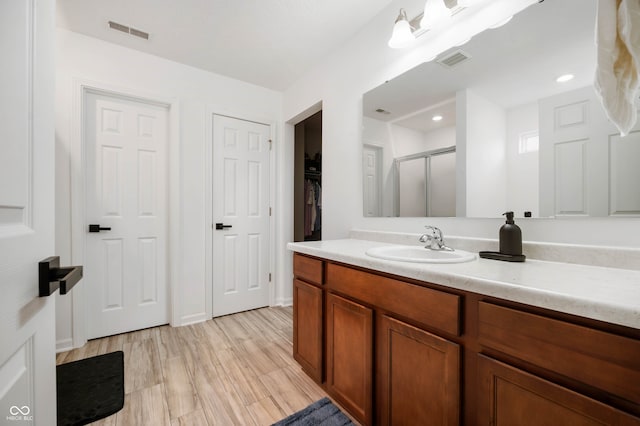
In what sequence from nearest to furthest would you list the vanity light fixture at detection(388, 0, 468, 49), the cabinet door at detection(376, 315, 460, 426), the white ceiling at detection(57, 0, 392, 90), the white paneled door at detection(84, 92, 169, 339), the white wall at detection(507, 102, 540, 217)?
the cabinet door at detection(376, 315, 460, 426), the white wall at detection(507, 102, 540, 217), the vanity light fixture at detection(388, 0, 468, 49), the white ceiling at detection(57, 0, 392, 90), the white paneled door at detection(84, 92, 169, 339)

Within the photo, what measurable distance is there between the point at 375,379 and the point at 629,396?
2.73 ft

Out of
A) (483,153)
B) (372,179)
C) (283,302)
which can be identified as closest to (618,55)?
(483,153)

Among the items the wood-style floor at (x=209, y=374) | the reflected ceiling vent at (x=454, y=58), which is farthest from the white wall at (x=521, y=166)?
the wood-style floor at (x=209, y=374)

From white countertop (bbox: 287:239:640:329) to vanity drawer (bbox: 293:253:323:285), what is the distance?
0.41 m

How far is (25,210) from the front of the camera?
19.7 inches

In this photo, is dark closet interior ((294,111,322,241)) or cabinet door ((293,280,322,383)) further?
dark closet interior ((294,111,322,241))

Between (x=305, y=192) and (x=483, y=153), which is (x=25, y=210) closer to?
(x=483, y=153)

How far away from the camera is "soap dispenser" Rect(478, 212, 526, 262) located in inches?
44.2

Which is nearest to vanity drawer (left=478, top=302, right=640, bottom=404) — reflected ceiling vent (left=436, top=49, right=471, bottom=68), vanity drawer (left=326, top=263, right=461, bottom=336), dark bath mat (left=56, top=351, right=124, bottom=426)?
vanity drawer (left=326, top=263, right=461, bottom=336)

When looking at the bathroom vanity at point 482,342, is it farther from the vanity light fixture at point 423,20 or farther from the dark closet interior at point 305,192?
the dark closet interior at point 305,192

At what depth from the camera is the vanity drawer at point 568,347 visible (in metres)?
0.59

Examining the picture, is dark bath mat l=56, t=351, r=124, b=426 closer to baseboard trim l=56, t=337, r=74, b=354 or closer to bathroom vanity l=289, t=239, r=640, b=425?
baseboard trim l=56, t=337, r=74, b=354

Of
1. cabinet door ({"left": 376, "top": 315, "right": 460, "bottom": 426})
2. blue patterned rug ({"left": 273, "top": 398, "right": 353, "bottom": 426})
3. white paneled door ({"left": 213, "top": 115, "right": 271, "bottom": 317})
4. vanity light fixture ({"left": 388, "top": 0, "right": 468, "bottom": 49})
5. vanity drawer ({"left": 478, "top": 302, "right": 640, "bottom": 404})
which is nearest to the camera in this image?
vanity drawer ({"left": 478, "top": 302, "right": 640, "bottom": 404})

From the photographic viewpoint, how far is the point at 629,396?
0.59 metres
